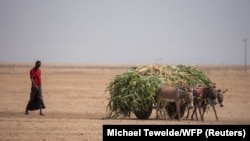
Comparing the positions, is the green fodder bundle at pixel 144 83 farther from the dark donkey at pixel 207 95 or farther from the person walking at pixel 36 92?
the person walking at pixel 36 92

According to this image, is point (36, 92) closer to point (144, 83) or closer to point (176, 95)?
point (144, 83)

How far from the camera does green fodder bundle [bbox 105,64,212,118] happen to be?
23.4 metres

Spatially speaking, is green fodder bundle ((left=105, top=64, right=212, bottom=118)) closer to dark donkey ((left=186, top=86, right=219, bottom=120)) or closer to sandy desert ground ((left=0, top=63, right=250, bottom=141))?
sandy desert ground ((left=0, top=63, right=250, bottom=141))

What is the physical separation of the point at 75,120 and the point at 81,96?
16.3 m

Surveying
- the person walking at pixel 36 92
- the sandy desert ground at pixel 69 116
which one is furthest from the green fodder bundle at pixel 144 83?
the person walking at pixel 36 92

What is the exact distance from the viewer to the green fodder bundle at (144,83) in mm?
23391

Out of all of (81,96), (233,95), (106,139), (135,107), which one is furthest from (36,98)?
(233,95)

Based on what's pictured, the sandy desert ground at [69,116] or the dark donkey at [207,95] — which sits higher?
the dark donkey at [207,95]

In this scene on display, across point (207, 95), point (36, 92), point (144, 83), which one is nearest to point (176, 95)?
point (207, 95)

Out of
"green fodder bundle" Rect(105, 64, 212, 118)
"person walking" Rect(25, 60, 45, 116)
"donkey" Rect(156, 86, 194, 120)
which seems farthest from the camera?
"person walking" Rect(25, 60, 45, 116)

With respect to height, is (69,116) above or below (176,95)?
below

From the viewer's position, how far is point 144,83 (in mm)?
23406

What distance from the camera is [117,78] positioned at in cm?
2414

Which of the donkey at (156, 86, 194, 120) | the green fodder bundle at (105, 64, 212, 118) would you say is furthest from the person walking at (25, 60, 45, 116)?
the donkey at (156, 86, 194, 120)
